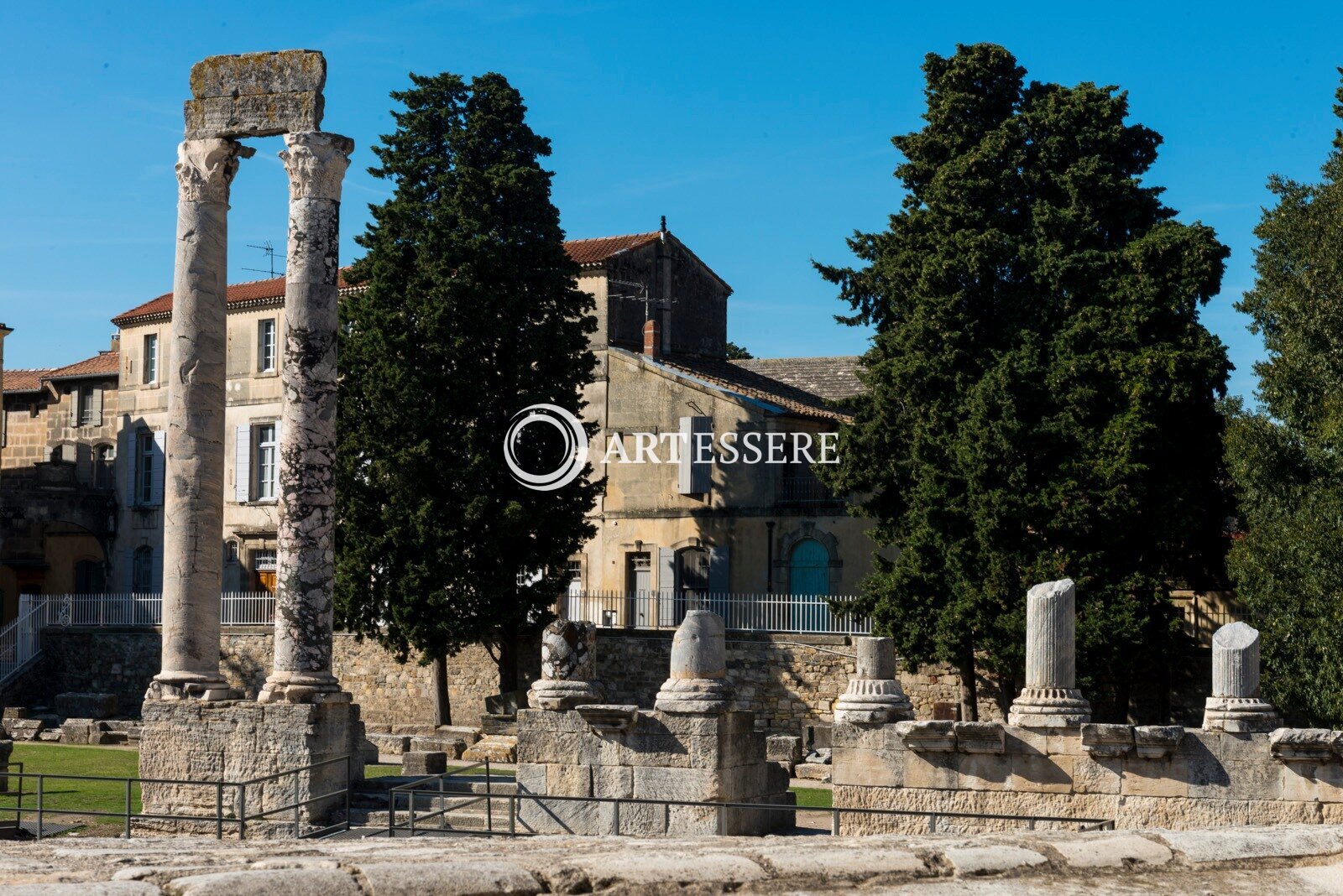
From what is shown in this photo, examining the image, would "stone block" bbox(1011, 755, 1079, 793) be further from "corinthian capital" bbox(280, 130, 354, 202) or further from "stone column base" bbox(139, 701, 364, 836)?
"corinthian capital" bbox(280, 130, 354, 202)

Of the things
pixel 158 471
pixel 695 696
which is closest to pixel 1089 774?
pixel 695 696

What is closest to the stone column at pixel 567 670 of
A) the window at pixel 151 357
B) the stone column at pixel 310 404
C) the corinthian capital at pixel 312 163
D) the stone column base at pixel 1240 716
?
the stone column at pixel 310 404

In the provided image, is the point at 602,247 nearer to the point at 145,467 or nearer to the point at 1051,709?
the point at 145,467

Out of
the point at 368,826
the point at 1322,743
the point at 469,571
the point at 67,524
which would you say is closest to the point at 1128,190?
the point at 469,571

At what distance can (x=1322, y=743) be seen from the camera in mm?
15258

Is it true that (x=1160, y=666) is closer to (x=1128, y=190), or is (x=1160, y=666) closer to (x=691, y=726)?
(x=1128, y=190)

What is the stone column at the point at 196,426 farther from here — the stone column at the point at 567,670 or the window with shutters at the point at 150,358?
the window with shutters at the point at 150,358

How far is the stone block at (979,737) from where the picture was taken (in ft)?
53.9

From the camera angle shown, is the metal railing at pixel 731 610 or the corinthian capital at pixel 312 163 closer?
the corinthian capital at pixel 312 163

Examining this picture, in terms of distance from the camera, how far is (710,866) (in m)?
7.96

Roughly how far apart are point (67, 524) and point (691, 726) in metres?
33.6

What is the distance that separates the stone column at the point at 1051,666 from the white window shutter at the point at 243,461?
29.2 m

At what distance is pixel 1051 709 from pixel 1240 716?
5.94ft

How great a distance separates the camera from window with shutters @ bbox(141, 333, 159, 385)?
4569 cm
